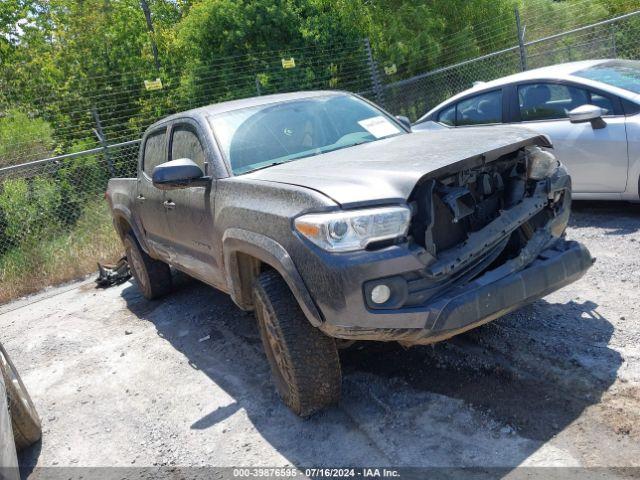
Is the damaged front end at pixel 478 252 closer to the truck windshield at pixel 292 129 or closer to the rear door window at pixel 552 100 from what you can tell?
the truck windshield at pixel 292 129

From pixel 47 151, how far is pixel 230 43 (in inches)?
169

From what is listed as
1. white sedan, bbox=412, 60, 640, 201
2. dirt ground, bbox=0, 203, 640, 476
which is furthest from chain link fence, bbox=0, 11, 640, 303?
white sedan, bbox=412, 60, 640, 201

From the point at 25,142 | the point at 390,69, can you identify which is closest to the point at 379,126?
the point at 390,69

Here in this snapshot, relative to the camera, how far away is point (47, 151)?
1139 cm

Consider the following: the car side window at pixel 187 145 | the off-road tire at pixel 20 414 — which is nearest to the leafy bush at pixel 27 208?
→ the car side window at pixel 187 145

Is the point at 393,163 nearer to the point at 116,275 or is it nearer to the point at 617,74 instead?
the point at 617,74

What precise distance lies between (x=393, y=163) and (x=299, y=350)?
113 centimetres

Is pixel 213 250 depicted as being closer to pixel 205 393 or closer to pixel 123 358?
pixel 205 393

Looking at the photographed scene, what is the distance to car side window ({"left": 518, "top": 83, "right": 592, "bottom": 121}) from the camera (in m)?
5.90

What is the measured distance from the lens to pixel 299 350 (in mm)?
3273

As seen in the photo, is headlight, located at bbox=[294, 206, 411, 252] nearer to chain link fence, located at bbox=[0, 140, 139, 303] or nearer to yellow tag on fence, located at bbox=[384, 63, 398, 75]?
chain link fence, located at bbox=[0, 140, 139, 303]

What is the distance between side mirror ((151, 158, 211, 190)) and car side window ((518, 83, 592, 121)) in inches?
147

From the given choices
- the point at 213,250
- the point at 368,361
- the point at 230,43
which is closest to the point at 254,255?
the point at 213,250

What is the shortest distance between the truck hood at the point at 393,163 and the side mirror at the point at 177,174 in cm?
39
